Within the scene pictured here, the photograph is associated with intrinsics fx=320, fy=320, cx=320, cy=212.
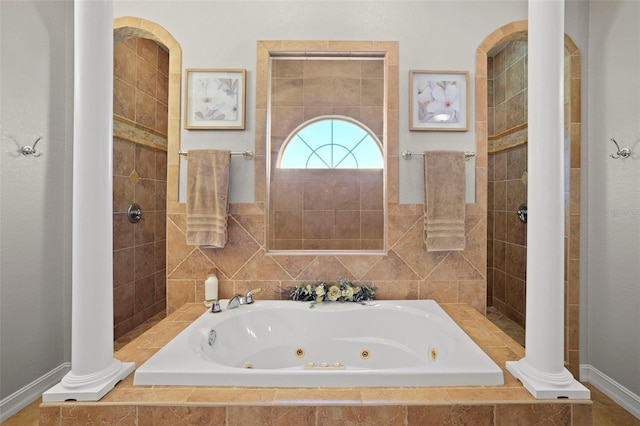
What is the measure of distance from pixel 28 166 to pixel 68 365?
1.34 metres

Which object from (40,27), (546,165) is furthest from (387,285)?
(40,27)

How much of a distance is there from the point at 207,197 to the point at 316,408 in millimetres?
1433

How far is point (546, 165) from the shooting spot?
50.8 inches

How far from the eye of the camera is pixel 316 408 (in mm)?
1173

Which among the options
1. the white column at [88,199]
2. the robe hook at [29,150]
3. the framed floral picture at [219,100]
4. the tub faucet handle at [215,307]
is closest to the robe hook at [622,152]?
the framed floral picture at [219,100]

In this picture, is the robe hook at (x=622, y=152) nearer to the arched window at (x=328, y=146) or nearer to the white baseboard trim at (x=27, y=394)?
the arched window at (x=328, y=146)

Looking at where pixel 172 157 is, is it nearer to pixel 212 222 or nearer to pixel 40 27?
pixel 212 222

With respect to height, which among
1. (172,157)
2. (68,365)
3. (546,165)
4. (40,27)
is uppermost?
(40,27)

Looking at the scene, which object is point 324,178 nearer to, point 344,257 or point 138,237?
point 344,257

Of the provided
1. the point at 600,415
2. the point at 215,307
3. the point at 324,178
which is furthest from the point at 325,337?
the point at 600,415

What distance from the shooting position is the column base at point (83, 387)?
3.90 ft

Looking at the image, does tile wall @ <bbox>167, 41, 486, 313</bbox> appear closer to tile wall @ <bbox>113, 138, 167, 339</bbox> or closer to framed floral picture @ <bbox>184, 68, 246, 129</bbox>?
framed floral picture @ <bbox>184, 68, 246, 129</bbox>

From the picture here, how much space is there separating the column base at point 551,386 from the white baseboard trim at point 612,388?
1056 mm

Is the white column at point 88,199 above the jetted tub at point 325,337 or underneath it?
above
